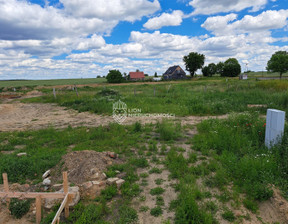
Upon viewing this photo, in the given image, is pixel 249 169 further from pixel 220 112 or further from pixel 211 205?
pixel 220 112

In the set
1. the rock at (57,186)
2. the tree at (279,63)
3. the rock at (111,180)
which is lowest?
the rock at (57,186)

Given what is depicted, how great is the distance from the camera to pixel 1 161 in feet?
18.2

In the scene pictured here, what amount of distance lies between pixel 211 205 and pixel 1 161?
5951mm

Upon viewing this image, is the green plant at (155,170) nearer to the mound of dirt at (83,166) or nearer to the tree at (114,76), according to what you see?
the mound of dirt at (83,166)

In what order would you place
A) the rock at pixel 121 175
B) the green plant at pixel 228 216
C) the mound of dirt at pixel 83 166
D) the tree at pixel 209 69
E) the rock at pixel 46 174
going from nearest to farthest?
the green plant at pixel 228 216 → the mound of dirt at pixel 83 166 → the rock at pixel 121 175 → the rock at pixel 46 174 → the tree at pixel 209 69

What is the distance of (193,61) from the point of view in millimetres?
67562

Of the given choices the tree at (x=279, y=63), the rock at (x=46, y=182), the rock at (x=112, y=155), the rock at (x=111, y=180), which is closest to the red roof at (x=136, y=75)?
the tree at (x=279, y=63)

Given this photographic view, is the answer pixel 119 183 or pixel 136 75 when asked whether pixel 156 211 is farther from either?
pixel 136 75

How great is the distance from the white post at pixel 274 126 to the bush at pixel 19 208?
6.40 m

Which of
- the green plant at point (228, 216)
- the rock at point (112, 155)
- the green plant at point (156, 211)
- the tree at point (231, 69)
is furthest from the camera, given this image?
the tree at point (231, 69)

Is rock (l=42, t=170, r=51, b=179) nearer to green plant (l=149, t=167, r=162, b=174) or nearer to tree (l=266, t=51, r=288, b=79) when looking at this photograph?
green plant (l=149, t=167, r=162, b=174)

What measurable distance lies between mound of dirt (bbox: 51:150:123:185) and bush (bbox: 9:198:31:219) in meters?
0.96

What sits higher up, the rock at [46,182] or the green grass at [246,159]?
the green grass at [246,159]

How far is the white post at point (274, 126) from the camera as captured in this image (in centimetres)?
532
